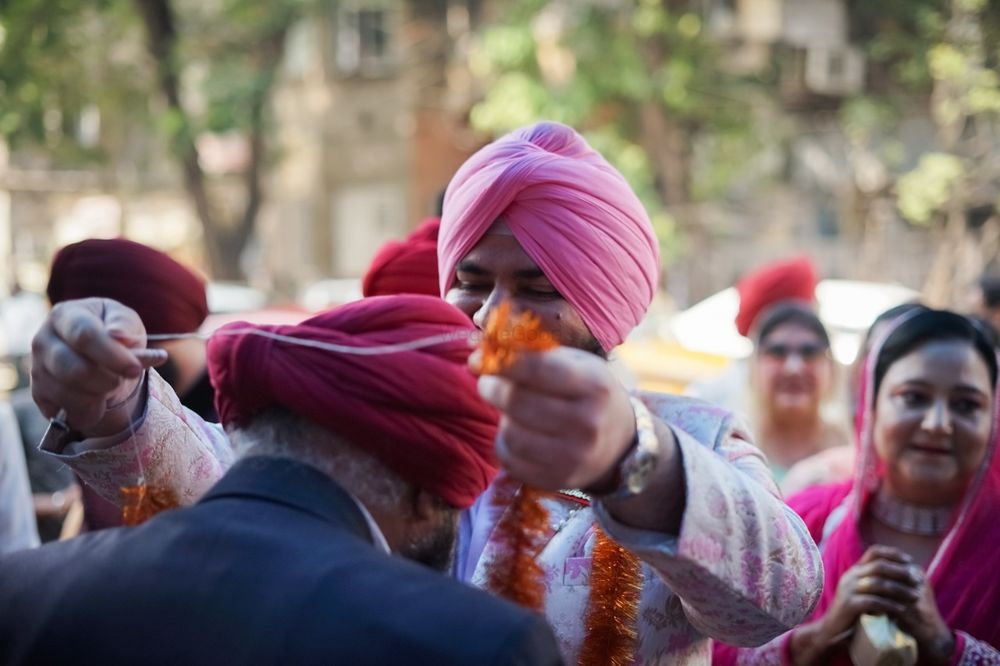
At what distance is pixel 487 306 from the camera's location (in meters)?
2.15

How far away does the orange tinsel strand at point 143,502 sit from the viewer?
6.23ft

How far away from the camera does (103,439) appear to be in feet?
6.50

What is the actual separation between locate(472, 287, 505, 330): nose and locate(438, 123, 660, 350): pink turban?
0.10 meters

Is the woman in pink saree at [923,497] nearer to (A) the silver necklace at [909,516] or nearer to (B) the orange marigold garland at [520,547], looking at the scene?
(A) the silver necklace at [909,516]

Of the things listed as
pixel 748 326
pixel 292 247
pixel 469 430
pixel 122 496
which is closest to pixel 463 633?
pixel 469 430

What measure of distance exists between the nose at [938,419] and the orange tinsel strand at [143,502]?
1.99m

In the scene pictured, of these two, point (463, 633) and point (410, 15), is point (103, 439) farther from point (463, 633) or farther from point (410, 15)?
point (410, 15)

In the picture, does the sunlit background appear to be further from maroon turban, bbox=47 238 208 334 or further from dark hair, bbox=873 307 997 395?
maroon turban, bbox=47 238 208 334

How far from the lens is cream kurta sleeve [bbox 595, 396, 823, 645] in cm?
158

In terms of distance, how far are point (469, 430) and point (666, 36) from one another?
14.0 meters

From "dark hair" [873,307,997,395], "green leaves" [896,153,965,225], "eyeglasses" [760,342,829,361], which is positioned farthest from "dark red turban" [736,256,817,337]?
"green leaves" [896,153,965,225]

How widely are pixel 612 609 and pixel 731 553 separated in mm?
394

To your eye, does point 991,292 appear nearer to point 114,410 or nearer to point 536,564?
point 536,564

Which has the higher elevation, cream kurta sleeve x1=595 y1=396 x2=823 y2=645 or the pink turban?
the pink turban
